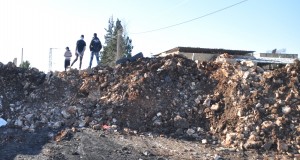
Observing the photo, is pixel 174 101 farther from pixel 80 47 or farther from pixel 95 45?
pixel 80 47

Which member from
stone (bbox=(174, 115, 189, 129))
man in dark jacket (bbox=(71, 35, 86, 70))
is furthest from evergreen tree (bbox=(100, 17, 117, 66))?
stone (bbox=(174, 115, 189, 129))

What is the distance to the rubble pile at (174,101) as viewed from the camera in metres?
10.2

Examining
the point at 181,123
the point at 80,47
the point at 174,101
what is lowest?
the point at 181,123

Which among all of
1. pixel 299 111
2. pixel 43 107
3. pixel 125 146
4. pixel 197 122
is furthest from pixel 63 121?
pixel 299 111

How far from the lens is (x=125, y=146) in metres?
9.15

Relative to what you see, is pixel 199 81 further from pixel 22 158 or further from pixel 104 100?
pixel 22 158

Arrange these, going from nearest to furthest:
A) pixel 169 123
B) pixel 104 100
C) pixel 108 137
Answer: pixel 108 137 < pixel 169 123 < pixel 104 100

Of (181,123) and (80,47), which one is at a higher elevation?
(80,47)

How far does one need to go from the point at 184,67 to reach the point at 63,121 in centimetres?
378

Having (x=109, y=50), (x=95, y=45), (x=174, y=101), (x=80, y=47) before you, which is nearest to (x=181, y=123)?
(x=174, y=101)

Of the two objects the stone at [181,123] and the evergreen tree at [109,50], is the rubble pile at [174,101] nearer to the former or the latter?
the stone at [181,123]

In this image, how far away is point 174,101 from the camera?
1146cm

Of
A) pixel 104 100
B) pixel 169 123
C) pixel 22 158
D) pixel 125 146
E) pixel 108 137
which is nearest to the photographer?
pixel 22 158

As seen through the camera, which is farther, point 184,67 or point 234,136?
point 184,67
